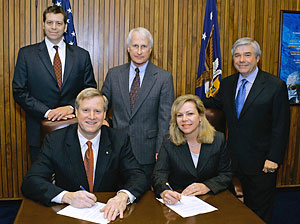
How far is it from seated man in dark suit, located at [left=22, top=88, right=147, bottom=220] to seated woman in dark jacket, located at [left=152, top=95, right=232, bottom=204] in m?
0.29

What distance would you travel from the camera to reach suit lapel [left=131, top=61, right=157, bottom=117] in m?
3.05

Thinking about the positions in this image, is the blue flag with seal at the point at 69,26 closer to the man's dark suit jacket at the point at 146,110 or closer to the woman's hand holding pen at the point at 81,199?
the man's dark suit jacket at the point at 146,110

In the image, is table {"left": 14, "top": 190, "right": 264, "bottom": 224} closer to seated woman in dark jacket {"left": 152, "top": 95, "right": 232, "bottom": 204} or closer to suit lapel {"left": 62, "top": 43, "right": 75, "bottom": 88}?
seated woman in dark jacket {"left": 152, "top": 95, "right": 232, "bottom": 204}

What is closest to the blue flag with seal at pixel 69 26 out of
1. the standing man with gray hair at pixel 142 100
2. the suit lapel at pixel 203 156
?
the standing man with gray hair at pixel 142 100

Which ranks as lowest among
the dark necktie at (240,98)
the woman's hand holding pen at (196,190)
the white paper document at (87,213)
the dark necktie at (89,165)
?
the white paper document at (87,213)

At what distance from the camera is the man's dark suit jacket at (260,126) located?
9.89 feet

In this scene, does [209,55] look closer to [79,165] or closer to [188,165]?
[188,165]

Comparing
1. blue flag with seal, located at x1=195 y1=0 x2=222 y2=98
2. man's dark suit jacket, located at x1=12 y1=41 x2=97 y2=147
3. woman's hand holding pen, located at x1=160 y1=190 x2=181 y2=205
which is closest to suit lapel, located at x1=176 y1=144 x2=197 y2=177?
woman's hand holding pen, located at x1=160 y1=190 x2=181 y2=205

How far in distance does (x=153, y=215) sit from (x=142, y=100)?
4.80ft

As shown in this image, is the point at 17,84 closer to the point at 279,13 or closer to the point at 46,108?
the point at 46,108

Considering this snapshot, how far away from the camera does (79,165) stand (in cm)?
224

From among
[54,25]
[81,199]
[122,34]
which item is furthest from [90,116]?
[122,34]

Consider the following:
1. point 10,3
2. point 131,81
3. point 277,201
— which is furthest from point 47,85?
point 277,201

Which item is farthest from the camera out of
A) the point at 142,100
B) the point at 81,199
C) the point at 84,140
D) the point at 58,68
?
the point at 58,68
